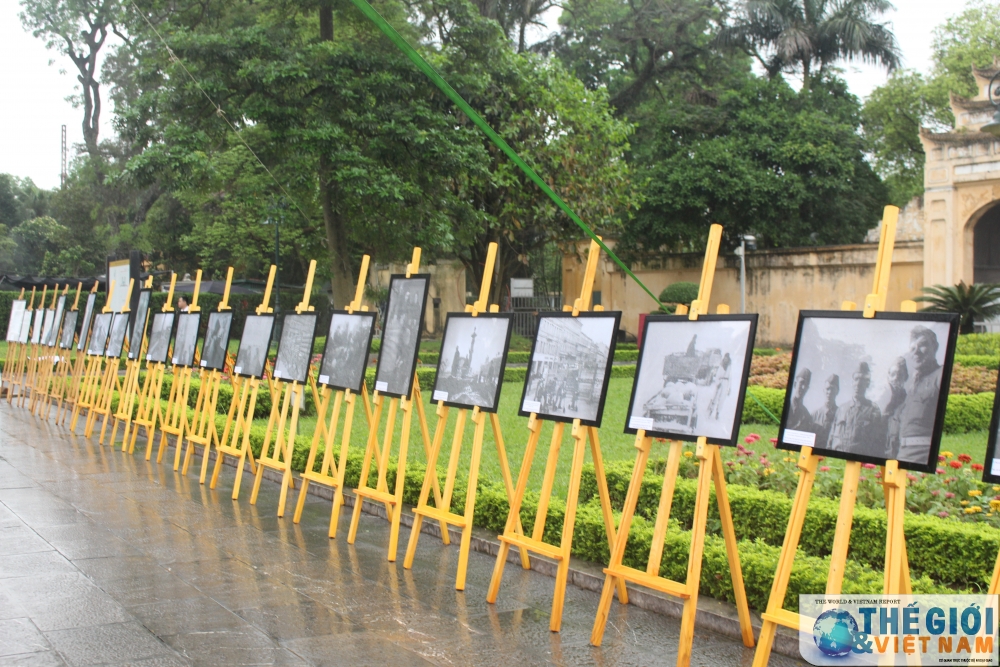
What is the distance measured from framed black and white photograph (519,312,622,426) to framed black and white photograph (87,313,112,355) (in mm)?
8834

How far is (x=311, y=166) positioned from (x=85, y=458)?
8223 millimetres

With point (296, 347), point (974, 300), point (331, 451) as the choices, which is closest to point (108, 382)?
point (296, 347)

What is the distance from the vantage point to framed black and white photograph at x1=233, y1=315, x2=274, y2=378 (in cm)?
875

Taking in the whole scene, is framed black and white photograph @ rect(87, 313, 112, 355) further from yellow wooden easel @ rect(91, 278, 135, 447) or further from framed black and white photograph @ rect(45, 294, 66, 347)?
framed black and white photograph @ rect(45, 294, 66, 347)

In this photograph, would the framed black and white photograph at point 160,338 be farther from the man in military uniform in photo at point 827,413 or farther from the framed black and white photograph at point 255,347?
the man in military uniform in photo at point 827,413

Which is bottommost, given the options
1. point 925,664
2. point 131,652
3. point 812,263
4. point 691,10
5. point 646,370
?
point 131,652

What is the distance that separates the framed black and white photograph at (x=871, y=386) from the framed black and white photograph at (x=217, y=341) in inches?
260

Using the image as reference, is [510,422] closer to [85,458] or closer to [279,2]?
[85,458]

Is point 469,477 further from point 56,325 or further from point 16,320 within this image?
point 16,320

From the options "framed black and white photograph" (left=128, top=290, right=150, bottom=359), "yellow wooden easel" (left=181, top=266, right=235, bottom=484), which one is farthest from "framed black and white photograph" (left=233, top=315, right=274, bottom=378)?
"framed black and white photograph" (left=128, top=290, right=150, bottom=359)

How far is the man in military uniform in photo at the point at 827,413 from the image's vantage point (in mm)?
3893

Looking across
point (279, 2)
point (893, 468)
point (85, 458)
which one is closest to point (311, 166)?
point (279, 2)

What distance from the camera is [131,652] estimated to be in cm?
435
